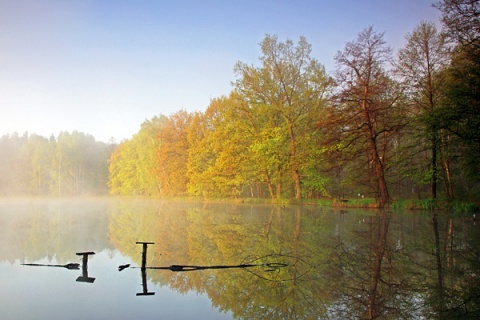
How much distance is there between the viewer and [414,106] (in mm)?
28125

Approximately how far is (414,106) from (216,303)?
2721 centimetres

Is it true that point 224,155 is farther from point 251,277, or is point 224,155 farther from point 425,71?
point 251,277

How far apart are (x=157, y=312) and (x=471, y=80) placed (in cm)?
1946

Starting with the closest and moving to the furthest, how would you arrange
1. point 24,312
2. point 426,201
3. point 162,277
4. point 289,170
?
point 24,312
point 162,277
point 426,201
point 289,170

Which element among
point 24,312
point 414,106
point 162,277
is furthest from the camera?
point 414,106

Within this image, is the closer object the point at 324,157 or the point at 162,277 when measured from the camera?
the point at 162,277

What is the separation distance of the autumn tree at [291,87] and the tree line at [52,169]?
53.0 m

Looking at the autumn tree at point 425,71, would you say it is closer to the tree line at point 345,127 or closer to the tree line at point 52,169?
the tree line at point 345,127

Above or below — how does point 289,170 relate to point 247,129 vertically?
below

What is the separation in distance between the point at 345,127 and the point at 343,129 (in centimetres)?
212

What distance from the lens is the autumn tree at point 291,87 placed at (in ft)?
107

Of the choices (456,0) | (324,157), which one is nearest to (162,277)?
(456,0)

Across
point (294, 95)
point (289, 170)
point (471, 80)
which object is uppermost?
point (294, 95)

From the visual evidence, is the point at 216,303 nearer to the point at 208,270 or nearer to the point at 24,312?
the point at 208,270
